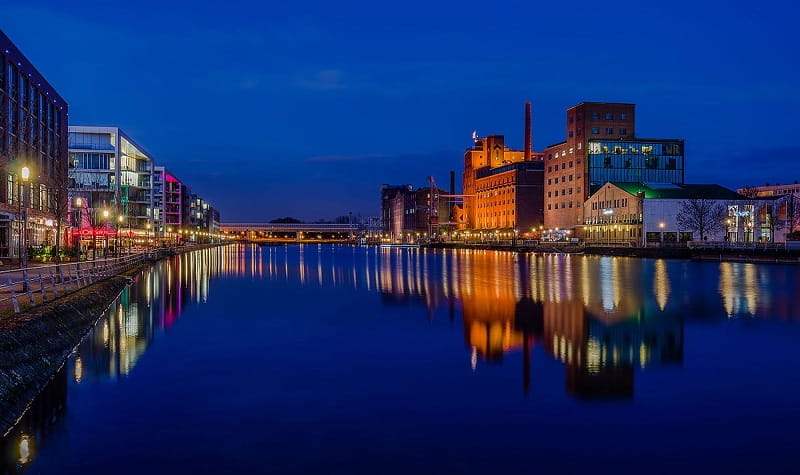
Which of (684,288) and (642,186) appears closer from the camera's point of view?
(684,288)

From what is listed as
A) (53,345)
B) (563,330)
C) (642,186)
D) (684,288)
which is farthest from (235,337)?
(642,186)

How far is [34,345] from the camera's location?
17266 millimetres

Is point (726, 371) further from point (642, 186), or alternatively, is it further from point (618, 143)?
point (618, 143)

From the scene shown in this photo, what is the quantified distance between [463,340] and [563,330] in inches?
156

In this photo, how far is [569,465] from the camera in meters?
10.6

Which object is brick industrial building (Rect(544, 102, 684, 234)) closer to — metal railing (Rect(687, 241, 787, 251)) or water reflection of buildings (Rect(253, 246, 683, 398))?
metal railing (Rect(687, 241, 787, 251))

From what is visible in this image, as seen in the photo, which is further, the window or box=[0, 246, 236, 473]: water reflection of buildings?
the window

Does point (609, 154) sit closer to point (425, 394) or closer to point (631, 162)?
point (631, 162)

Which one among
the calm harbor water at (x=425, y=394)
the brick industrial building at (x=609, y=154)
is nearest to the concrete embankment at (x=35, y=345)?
the calm harbor water at (x=425, y=394)

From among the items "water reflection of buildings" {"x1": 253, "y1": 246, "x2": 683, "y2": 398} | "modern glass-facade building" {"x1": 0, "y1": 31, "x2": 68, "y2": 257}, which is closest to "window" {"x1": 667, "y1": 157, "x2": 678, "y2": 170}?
"water reflection of buildings" {"x1": 253, "y1": 246, "x2": 683, "y2": 398}

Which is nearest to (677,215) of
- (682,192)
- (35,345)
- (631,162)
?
(682,192)

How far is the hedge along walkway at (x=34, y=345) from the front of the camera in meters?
13.5

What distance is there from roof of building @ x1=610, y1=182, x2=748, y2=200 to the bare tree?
1.88m

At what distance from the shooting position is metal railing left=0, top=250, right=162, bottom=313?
2192 cm
